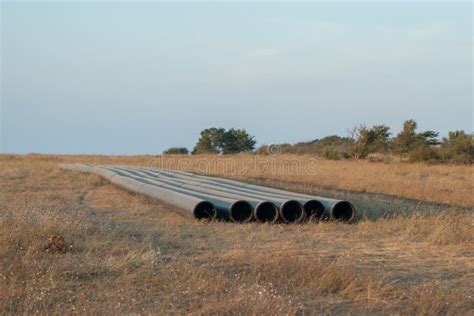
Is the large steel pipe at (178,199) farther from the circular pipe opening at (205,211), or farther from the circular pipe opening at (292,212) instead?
the circular pipe opening at (292,212)

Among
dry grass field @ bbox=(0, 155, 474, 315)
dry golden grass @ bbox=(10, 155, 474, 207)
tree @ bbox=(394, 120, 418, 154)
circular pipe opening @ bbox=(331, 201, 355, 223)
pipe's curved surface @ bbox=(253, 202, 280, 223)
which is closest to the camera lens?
dry grass field @ bbox=(0, 155, 474, 315)

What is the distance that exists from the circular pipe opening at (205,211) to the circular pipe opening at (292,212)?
1.14 metres

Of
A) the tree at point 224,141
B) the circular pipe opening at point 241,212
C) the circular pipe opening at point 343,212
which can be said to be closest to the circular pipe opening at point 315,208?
the circular pipe opening at point 343,212

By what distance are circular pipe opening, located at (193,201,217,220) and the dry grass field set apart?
0.20m

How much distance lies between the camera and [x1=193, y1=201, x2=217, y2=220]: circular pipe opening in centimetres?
952

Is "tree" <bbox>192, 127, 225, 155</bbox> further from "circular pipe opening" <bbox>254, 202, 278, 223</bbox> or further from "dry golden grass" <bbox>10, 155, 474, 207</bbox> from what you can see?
"circular pipe opening" <bbox>254, 202, 278, 223</bbox>

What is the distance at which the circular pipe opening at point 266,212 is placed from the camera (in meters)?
9.48

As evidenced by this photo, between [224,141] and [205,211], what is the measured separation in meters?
36.2

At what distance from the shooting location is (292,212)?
A: 972 centimetres

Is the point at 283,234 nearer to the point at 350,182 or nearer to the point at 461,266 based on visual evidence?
the point at 461,266

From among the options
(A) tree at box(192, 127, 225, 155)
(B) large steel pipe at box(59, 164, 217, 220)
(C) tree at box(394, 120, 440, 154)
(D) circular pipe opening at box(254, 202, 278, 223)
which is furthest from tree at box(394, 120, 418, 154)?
(D) circular pipe opening at box(254, 202, 278, 223)

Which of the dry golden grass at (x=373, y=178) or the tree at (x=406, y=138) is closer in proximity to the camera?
the dry golden grass at (x=373, y=178)

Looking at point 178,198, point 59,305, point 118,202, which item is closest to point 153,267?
point 59,305

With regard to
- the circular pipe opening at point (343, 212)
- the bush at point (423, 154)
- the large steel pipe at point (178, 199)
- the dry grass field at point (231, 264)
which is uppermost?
the bush at point (423, 154)
